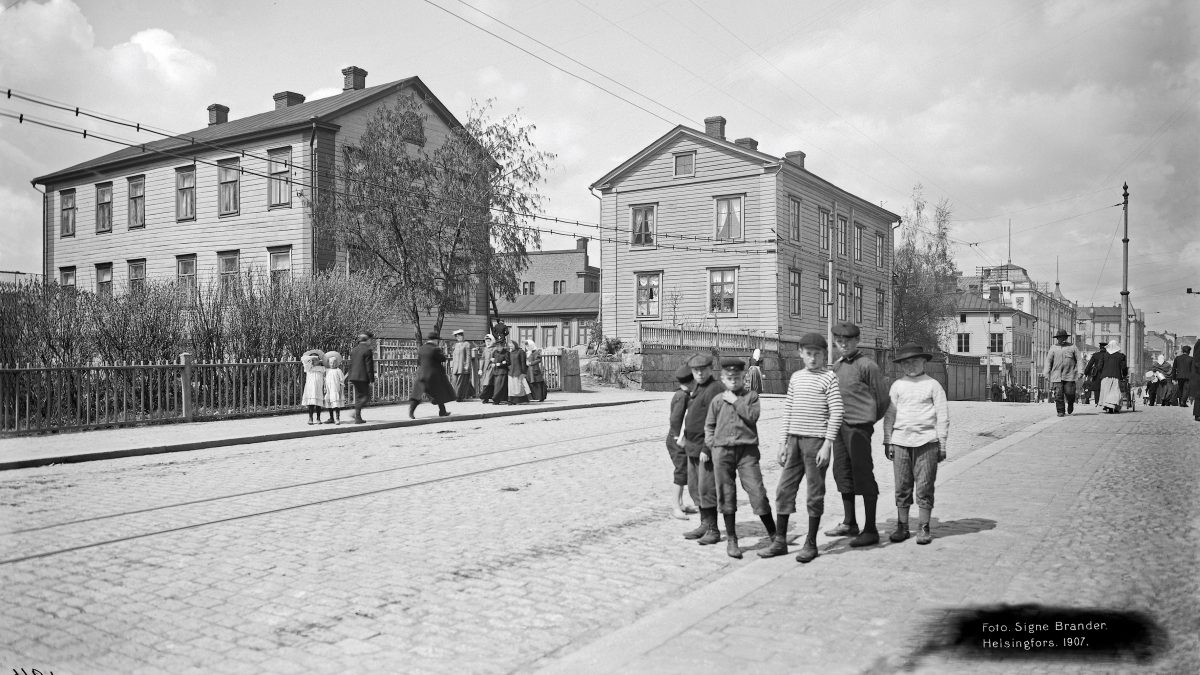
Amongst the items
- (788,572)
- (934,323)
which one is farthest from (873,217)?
(788,572)

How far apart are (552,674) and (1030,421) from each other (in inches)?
658

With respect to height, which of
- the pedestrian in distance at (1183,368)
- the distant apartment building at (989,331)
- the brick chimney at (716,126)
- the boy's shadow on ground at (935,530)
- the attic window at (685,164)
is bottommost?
the boy's shadow on ground at (935,530)

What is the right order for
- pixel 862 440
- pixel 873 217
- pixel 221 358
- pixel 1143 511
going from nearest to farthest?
pixel 862 440, pixel 1143 511, pixel 221 358, pixel 873 217

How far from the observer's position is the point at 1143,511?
25.7 ft

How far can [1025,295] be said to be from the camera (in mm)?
89000

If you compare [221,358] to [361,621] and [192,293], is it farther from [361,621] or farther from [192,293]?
[361,621]

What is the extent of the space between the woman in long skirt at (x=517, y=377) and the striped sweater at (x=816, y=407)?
54.1 ft

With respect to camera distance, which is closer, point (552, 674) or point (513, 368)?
point (552, 674)

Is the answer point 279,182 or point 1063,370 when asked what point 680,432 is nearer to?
point 1063,370

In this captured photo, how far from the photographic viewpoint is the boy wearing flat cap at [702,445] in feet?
21.9

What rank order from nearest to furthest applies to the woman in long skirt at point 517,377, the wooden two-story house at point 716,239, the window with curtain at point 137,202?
the woman in long skirt at point 517,377 → the window with curtain at point 137,202 → the wooden two-story house at point 716,239

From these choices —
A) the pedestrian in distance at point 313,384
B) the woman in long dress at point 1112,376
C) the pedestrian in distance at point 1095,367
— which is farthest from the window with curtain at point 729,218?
the pedestrian in distance at point 313,384

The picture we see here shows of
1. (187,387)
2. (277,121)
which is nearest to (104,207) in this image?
(277,121)

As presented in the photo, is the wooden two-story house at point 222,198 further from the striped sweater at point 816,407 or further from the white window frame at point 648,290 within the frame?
the striped sweater at point 816,407
